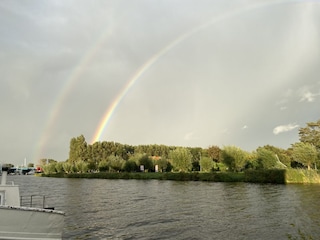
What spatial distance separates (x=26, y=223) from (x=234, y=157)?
8282cm

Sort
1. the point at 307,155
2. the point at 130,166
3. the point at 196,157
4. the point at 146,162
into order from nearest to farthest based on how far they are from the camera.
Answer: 1. the point at 307,155
2. the point at 146,162
3. the point at 130,166
4. the point at 196,157

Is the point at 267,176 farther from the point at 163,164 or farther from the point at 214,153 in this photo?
the point at 214,153

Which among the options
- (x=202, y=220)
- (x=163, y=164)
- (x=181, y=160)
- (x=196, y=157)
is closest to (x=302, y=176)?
(x=202, y=220)

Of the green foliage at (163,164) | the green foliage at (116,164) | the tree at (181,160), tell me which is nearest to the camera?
the tree at (181,160)

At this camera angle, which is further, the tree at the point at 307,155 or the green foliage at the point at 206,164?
the green foliage at the point at 206,164

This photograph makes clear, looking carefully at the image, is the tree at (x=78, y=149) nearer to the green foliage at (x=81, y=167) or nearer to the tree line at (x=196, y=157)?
the tree line at (x=196, y=157)

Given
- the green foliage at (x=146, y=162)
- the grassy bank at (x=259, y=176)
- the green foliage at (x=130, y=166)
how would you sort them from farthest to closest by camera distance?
the green foliage at (x=130, y=166) < the green foliage at (x=146, y=162) < the grassy bank at (x=259, y=176)

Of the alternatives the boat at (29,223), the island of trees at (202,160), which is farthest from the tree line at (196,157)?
the boat at (29,223)

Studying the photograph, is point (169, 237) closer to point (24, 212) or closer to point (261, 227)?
point (261, 227)

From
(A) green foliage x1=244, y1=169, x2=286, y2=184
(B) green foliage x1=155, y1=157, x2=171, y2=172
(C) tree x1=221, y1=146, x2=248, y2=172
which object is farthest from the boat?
(B) green foliage x1=155, y1=157, x2=171, y2=172

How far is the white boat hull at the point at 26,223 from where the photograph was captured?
46.2 feet

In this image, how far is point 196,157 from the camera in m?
172

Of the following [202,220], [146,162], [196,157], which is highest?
[196,157]

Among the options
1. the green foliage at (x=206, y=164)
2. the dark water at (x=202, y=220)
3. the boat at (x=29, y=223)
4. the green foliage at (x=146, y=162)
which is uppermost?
the green foliage at (x=146, y=162)
